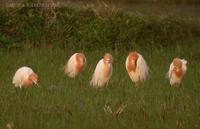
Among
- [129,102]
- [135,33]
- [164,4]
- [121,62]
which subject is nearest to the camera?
[129,102]

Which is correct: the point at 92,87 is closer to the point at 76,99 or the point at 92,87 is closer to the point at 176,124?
the point at 76,99

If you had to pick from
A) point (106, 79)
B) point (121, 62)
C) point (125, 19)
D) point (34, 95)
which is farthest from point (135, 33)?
point (34, 95)

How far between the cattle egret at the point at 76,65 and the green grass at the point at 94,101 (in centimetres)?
11

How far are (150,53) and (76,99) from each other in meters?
3.94

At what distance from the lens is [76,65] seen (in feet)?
28.9

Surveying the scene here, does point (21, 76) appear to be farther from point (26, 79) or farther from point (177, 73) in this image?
point (177, 73)

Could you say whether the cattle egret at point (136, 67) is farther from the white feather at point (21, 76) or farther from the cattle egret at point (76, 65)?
the white feather at point (21, 76)

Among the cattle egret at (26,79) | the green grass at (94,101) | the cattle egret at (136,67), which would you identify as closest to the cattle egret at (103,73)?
the green grass at (94,101)

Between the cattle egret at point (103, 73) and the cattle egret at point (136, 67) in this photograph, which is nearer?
the cattle egret at point (103, 73)

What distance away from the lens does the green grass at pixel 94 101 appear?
6.48 metres

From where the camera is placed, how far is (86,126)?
20.9 feet

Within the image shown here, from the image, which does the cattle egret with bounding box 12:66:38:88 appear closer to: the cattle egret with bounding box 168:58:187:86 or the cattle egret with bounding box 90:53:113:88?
the cattle egret with bounding box 90:53:113:88

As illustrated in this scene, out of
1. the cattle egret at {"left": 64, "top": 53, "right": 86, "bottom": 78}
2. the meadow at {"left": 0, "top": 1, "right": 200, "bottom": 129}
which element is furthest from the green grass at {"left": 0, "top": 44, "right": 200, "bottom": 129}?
the cattle egret at {"left": 64, "top": 53, "right": 86, "bottom": 78}

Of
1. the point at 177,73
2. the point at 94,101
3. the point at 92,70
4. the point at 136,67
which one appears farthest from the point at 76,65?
the point at 94,101
